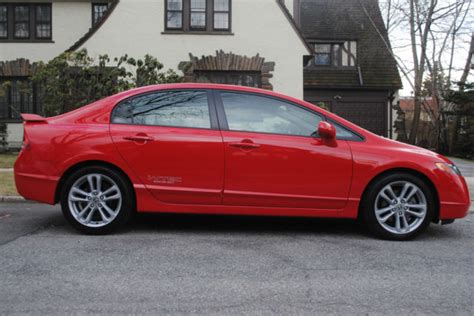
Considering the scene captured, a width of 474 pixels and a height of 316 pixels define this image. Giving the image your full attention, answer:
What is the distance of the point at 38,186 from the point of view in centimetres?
548

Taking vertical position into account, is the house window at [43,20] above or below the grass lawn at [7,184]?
above

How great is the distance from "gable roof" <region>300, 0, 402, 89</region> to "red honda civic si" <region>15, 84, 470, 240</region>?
18770mm

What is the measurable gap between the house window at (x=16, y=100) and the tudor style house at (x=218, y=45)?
4cm

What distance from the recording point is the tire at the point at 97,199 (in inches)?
211

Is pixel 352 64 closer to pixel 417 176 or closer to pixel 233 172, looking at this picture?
pixel 417 176

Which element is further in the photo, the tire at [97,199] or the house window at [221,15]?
the house window at [221,15]

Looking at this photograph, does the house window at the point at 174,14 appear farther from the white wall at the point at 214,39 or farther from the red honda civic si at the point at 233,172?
the red honda civic si at the point at 233,172

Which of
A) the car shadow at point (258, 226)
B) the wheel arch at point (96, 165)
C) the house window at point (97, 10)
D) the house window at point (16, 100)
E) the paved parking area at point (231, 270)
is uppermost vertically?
the house window at point (97, 10)

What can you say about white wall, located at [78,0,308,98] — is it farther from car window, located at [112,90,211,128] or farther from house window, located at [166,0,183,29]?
car window, located at [112,90,211,128]

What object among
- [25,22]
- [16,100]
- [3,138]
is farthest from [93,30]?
[3,138]

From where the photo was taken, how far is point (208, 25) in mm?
17406

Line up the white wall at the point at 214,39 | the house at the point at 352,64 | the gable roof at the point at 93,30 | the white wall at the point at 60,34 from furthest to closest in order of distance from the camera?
the house at the point at 352,64, the white wall at the point at 60,34, the white wall at the point at 214,39, the gable roof at the point at 93,30

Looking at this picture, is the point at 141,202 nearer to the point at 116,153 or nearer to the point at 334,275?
the point at 116,153

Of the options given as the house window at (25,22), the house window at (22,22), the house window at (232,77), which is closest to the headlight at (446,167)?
Result: the house window at (232,77)
